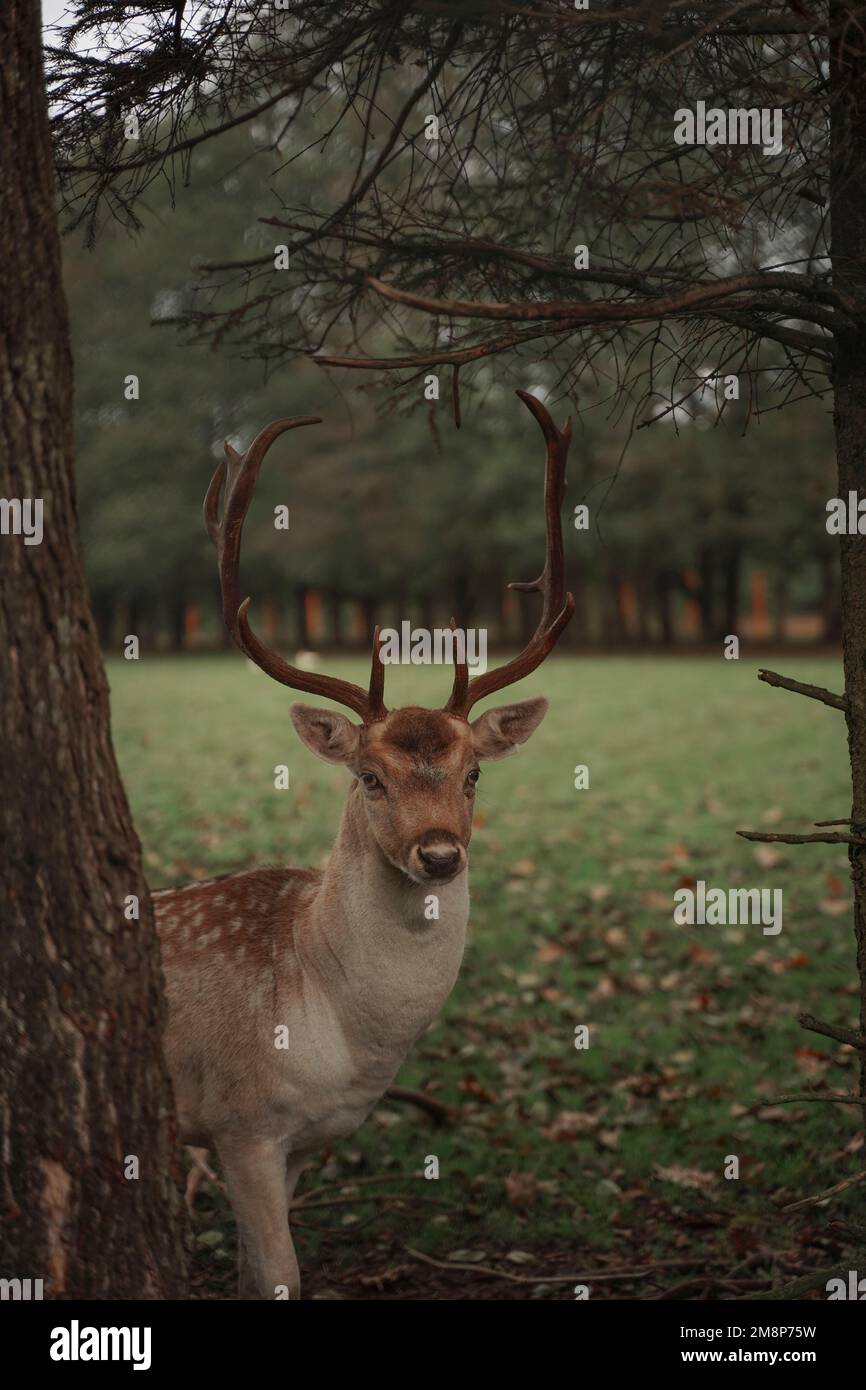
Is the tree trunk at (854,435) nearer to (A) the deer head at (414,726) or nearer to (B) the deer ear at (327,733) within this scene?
(A) the deer head at (414,726)

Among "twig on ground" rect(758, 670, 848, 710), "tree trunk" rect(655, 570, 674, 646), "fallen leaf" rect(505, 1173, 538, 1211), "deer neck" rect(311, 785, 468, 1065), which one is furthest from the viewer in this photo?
"tree trunk" rect(655, 570, 674, 646)

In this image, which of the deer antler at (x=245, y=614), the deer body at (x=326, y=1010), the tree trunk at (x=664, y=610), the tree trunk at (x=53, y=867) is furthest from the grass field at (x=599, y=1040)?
the tree trunk at (x=664, y=610)

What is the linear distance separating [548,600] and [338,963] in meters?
1.58

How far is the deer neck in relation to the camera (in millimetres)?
4562

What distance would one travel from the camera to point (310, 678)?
4.73m

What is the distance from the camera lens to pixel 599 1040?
754 cm

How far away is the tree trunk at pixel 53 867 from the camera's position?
3275 millimetres

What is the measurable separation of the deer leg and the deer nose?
1.23 meters

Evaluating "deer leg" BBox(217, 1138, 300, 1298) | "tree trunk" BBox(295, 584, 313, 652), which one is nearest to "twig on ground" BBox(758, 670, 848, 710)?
"deer leg" BBox(217, 1138, 300, 1298)

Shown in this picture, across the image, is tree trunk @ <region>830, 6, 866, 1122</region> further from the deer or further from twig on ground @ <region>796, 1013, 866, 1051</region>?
the deer

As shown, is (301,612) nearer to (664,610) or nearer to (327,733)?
(664,610)
